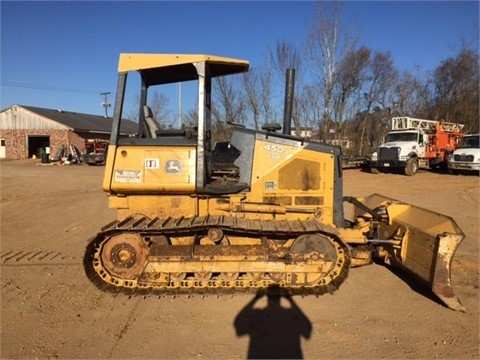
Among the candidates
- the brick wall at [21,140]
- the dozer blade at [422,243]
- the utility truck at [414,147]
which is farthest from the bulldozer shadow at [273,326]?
the brick wall at [21,140]

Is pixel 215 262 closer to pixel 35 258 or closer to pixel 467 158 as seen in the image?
pixel 35 258

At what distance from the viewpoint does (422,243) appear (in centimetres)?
508

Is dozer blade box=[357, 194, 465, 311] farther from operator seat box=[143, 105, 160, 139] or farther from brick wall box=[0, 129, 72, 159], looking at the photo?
brick wall box=[0, 129, 72, 159]

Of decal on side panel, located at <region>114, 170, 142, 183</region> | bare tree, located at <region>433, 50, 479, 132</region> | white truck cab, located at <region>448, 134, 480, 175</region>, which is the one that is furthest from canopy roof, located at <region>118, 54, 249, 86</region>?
bare tree, located at <region>433, 50, 479, 132</region>

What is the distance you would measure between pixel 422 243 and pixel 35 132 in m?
41.4

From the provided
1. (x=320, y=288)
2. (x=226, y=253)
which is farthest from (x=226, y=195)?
→ (x=320, y=288)

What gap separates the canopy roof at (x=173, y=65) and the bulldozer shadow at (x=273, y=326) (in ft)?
9.49

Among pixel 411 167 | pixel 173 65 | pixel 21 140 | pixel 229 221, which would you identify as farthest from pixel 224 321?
pixel 21 140

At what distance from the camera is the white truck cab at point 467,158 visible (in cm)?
2123

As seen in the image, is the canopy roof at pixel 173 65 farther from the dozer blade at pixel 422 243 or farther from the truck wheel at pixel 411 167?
the truck wheel at pixel 411 167

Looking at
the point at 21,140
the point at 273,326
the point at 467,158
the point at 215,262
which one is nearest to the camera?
the point at 273,326

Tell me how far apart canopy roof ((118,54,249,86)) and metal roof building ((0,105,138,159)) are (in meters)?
35.5

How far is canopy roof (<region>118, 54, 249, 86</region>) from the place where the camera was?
503 cm

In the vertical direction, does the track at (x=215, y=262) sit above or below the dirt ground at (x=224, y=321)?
above
